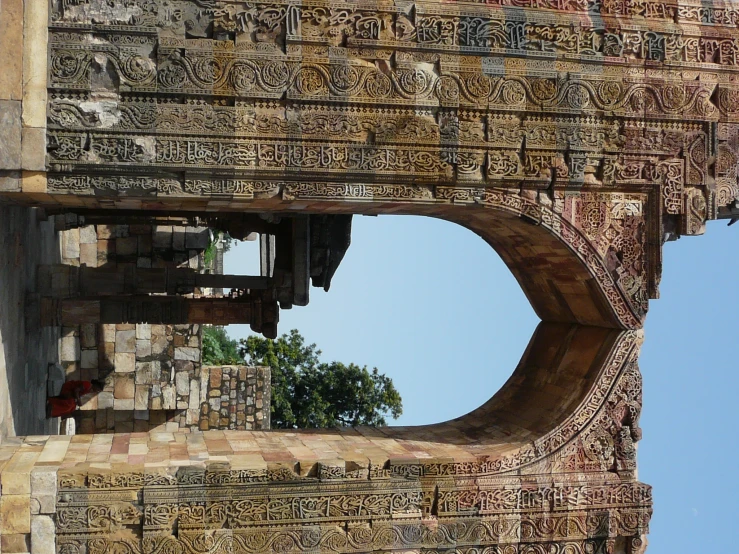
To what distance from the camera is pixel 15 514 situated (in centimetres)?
513

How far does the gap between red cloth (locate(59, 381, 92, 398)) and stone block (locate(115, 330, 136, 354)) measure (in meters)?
2.12

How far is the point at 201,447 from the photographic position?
6.00 m

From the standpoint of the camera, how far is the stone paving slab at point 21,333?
6516 millimetres

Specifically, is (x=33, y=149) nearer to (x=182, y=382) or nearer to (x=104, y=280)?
(x=104, y=280)

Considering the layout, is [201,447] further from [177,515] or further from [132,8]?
[132,8]

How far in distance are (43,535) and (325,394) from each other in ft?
52.4

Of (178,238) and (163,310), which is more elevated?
(178,238)

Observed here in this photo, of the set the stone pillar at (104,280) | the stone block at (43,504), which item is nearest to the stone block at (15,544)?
the stone block at (43,504)

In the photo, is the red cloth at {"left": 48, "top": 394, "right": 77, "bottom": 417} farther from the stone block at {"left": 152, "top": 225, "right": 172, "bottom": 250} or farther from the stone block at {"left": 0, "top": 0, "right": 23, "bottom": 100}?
the stone block at {"left": 0, "top": 0, "right": 23, "bottom": 100}

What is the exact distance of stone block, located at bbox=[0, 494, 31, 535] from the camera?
5078mm

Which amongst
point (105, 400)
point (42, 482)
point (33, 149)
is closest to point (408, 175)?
point (33, 149)

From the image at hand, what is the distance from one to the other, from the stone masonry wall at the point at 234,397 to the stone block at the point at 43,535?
271 inches

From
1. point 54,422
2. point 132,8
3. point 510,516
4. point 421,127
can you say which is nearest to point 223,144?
point 132,8

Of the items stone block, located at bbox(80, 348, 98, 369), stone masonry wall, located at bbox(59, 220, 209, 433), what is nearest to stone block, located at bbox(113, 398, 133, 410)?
stone masonry wall, located at bbox(59, 220, 209, 433)
